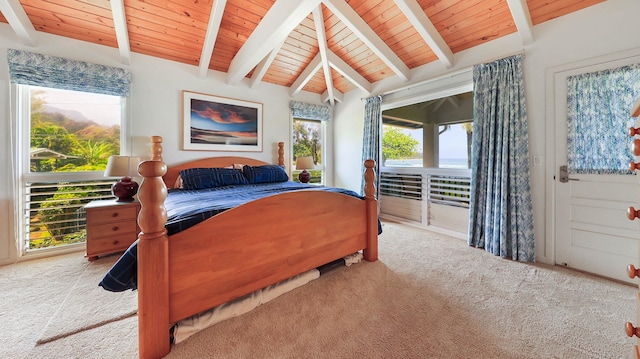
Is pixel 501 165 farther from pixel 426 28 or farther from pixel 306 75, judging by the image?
pixel 306 75

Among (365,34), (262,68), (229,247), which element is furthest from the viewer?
(262,68)

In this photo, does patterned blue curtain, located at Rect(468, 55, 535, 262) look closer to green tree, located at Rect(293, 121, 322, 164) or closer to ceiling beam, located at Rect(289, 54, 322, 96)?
ceiling beam, located at Rect(289, 54, 322, 96)

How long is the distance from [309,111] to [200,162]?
80.8 inches

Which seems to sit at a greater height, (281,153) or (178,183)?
(281,153)

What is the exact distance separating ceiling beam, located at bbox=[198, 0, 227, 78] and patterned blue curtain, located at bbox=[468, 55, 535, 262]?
9.47 feet

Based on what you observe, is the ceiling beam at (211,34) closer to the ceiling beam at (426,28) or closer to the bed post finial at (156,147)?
the bed post finial at (156,147)

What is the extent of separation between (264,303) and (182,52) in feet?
10.5

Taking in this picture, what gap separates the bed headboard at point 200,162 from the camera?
306 cm

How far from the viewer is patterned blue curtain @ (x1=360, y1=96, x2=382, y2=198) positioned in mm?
4047

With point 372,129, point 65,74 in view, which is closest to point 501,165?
point 372,129

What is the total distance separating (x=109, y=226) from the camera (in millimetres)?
2502

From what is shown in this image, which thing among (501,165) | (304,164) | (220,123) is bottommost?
(501,165)

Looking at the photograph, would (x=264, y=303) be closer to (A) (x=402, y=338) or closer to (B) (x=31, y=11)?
(A) (x=402, y=338)

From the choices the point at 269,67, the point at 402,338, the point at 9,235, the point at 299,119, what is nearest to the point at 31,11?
the point at 9,235
